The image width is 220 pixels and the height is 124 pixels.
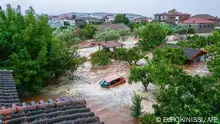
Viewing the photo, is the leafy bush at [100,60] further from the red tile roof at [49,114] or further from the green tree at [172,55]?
the red tile roof at [49,114]

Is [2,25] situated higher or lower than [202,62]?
higher

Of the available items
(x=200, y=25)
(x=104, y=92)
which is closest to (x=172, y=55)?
(x=104, y=92)

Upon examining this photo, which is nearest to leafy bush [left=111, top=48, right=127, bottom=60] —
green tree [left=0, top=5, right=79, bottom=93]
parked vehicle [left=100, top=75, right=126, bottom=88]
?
parked vehicle [left=100, top=75, right=126, bottom=88]

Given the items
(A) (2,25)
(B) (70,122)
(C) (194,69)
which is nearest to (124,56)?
(C) (194,69)

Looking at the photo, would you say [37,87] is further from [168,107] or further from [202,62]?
[202,62]

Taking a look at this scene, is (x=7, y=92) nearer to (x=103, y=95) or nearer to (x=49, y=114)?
(x=49, y=114)

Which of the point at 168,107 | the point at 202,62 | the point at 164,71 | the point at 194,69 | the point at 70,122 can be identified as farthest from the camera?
the point at 202,62
